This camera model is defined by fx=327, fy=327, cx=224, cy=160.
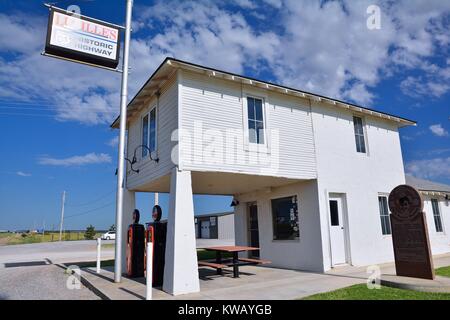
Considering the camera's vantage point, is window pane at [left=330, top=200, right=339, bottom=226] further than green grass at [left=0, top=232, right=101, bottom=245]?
No

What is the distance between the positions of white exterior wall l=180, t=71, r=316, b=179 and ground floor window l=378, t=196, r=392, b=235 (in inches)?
143

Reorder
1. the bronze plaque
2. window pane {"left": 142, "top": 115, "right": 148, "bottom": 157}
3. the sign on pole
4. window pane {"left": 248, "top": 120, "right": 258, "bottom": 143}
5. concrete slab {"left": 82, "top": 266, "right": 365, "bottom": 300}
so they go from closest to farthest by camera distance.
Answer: concrete slab {"left": 82, "top": 266, "right": 365, "bottom": 300}, the bronze plaque, the sign on pole, window pane {"left": 248, "top": 120, "right": 258, "bottom": 143}, window pane {"left": 142, "top": 115, "right": 148, "bottom": 157}

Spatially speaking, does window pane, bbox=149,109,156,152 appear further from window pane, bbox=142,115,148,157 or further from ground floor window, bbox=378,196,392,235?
ground floor window, bbox=378,196,392,235

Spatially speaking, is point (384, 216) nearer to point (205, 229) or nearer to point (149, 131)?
point (149, 131)

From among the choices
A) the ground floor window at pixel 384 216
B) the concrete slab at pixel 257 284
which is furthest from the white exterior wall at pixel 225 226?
the concrete slab at pixel 257 284

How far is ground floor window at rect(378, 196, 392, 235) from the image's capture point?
11820mm

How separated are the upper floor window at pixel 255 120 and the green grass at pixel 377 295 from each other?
4463 millimetres

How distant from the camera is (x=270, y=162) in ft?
31.2

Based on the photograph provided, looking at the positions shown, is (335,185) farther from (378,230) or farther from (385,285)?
(385,285)

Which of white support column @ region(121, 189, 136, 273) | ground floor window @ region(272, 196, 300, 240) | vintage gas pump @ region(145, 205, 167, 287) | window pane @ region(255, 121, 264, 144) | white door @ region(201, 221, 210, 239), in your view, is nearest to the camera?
vintage gas pump @ region(145, 205, 167, 287)

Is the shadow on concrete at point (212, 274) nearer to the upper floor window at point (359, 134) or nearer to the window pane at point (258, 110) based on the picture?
the window pane at point (258, 110)

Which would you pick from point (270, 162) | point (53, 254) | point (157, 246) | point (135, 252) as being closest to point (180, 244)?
point (157, 246)

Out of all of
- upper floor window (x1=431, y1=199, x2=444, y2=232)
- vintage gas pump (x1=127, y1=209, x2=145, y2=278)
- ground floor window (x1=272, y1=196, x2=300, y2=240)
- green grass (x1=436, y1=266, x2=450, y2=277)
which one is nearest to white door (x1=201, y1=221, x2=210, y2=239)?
upper floor window (x1=431, y1=199, x2=444, y2=232)

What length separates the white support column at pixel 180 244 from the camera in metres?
7.16
